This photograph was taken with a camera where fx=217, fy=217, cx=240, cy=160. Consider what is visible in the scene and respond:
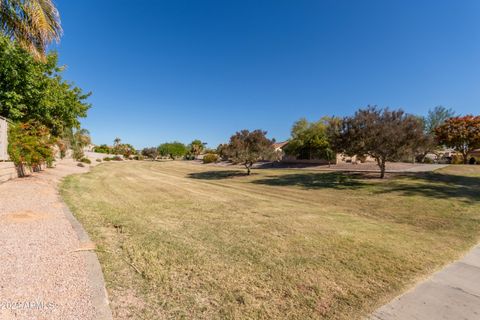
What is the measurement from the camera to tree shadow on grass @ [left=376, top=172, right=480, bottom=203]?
11080mm

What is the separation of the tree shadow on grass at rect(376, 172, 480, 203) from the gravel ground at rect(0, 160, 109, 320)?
1393 cm

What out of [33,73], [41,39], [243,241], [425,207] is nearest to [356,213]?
[425,207]

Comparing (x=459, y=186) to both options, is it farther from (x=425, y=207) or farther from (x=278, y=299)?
(x=278, y=299)

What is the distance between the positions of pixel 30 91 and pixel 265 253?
18254mm

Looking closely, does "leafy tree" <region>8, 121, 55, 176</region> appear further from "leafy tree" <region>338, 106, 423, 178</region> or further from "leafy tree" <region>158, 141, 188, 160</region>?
"leafy tree" <region>158, 141, 188, 160</region>

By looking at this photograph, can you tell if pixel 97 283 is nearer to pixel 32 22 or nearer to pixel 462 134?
pixel 32 22

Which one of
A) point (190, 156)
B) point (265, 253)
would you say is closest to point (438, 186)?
point (265, 253)

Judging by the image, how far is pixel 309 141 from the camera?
36.0 metres

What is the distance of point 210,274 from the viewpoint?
361 cm

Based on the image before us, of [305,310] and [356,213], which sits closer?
[305,310]

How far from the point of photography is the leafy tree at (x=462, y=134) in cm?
2777

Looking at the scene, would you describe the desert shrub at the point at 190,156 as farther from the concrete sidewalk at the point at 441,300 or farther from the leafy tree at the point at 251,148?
the concrete sidewalk at the point at 441,300

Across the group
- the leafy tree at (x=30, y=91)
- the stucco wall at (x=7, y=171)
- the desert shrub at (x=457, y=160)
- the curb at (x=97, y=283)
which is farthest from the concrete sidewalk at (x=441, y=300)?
the desert shrub at (x=457, y=160)

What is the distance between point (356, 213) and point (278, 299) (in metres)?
6.99
